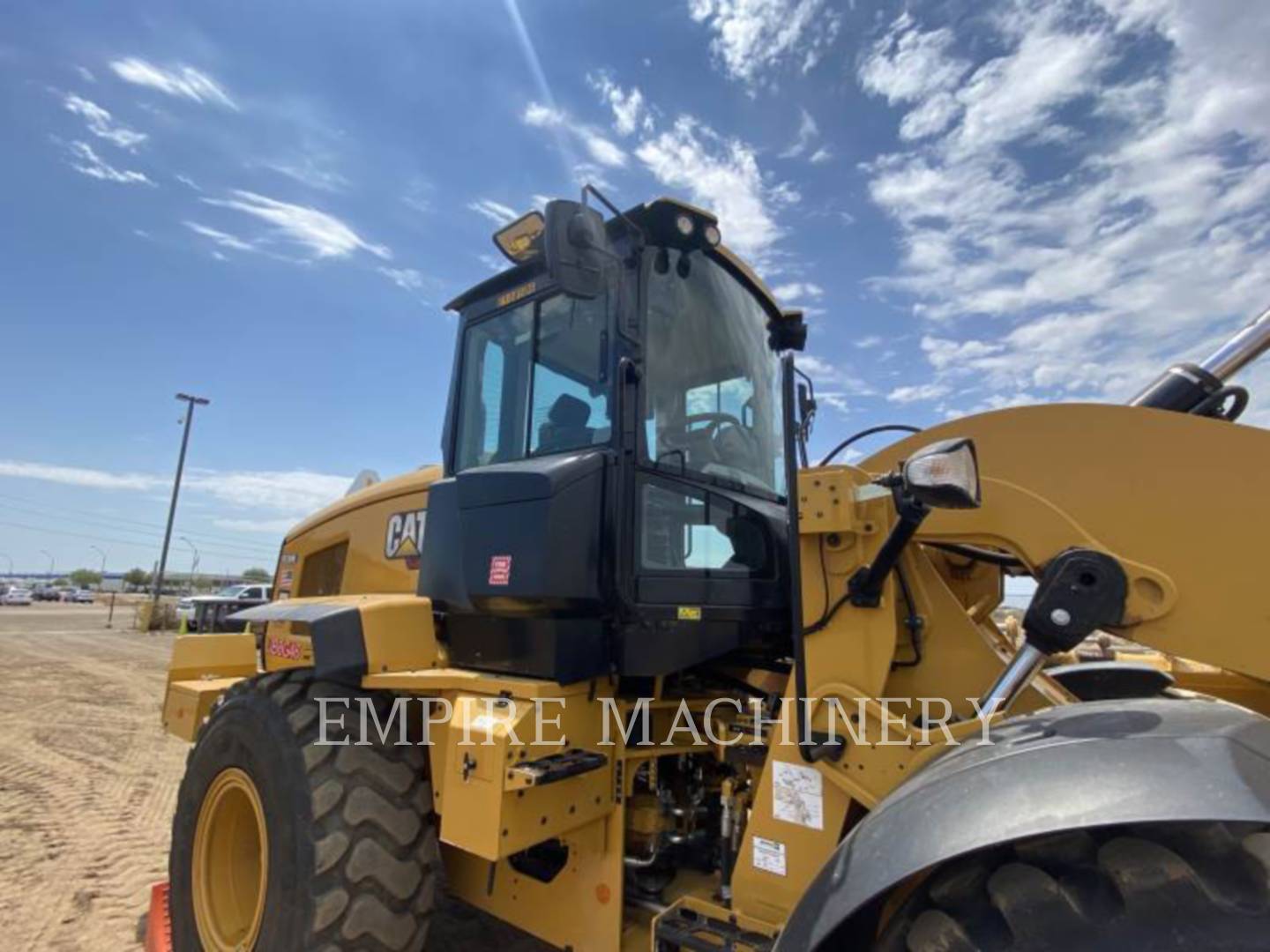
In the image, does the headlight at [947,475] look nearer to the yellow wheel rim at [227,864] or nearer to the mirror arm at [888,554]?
the mirror arm at [888,554]

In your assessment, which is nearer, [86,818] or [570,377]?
[570,377]

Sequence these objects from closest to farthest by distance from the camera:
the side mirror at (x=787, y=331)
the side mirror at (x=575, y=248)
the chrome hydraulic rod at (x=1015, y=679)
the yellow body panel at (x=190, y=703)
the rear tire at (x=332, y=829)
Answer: the chrome hydraulic rod at (x=1015, y=679)
the side mirror at (x=575, y=248)
the rear tire at (x=332, y=829)
the side mirror at (x=787, y=331)
the yellow body panel at (x=190, y=703)

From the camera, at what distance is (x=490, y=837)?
2.44 meters

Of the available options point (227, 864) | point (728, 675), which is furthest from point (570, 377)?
point (227, 864)

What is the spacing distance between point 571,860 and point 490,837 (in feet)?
1.80

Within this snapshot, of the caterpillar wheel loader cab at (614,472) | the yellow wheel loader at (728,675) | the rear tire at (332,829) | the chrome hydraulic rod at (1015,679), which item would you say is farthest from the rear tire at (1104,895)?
the rear tire at (332,829)

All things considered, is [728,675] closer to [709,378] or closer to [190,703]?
[709,378]

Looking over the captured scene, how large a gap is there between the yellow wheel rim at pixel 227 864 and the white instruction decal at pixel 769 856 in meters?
2.06

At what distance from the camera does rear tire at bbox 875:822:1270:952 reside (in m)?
1.39

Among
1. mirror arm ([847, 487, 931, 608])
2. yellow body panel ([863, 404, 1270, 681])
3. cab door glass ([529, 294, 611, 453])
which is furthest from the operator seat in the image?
yellow body panel ([863, 404, 1270, 681])

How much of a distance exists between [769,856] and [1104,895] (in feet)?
3.39

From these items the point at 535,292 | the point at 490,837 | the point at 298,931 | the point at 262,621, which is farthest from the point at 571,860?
the point at 535,292

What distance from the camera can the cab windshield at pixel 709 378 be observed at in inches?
118

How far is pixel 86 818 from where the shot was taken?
5.60 meters
